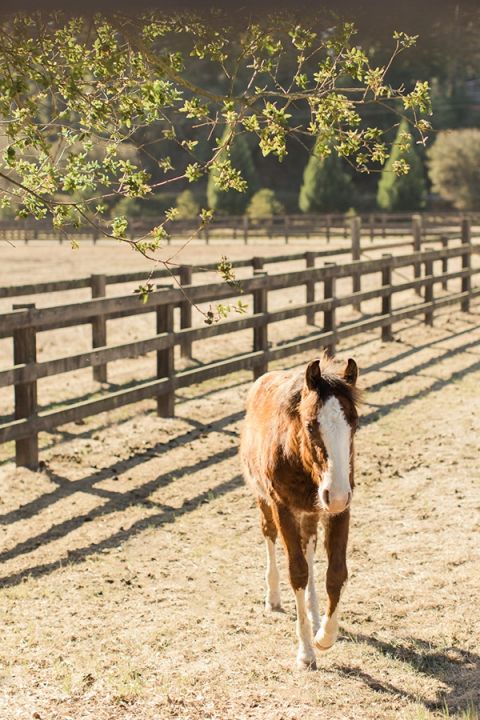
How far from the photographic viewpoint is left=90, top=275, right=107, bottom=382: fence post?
1051 cm

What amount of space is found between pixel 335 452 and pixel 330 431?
94 millimetres

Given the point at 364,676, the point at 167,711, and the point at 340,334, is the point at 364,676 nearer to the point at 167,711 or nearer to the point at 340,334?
the point at 167,711

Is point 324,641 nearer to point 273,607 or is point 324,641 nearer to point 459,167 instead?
point 273,607

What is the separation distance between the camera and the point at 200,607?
16.5 ft

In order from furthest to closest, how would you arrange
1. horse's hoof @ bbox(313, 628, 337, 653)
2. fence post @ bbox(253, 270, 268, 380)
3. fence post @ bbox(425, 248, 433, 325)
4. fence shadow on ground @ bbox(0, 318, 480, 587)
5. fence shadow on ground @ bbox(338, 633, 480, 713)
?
fence post @ bbox(425, 248, 433, 325)
fence post @ bbox(253, 270, 268, 380)
fence shadow on ground @ bbox(0, 318, 480, 587)
horse's hoof @ bbox(313, 628, 337, 653)
fence shadow on ground @ bbox(338, 633, 480, 713)

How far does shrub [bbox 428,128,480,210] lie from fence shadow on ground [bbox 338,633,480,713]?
55.7 meters

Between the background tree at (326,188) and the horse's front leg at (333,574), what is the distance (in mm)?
57869

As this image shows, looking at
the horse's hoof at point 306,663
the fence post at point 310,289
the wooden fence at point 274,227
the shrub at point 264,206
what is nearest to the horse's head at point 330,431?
the horse's hoof at point 306,663

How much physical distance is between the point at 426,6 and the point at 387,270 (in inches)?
505

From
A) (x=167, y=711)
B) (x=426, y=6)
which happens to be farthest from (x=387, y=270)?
(x=426, y=6)

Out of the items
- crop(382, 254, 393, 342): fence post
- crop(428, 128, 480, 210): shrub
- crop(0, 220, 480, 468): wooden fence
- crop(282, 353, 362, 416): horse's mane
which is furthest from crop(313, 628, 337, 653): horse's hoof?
→ crop(428, 128, 480, 210): shrub

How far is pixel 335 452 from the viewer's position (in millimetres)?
3648

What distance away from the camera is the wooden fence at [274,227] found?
44.2 meters

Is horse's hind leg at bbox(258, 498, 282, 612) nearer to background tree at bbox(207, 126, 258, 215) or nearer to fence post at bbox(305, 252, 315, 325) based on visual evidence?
fence post at bbox(305, 252, 315, 325)
